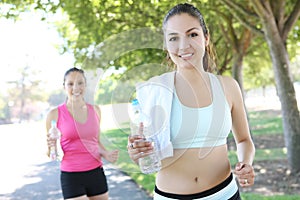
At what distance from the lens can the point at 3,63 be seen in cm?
780

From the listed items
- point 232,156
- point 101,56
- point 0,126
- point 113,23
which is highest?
point 113,23

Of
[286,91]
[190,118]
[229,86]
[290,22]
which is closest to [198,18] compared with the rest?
[229,86]

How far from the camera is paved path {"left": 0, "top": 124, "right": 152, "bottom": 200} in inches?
233

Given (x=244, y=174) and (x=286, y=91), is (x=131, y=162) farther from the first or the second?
(x=286, y=91)

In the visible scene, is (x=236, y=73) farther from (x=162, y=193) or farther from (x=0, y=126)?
(x=162, y=193)

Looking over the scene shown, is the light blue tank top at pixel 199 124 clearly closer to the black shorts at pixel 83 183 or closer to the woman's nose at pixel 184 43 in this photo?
the woman's nose at pixel 184 43

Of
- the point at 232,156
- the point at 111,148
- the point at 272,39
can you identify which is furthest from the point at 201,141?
the point at 232,156

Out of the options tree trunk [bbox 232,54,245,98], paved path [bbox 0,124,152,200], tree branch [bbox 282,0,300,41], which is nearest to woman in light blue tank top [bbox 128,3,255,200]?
paved path [bbox 0,124,152,200]

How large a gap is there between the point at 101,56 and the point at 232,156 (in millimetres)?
6762

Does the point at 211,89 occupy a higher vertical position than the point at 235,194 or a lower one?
higher

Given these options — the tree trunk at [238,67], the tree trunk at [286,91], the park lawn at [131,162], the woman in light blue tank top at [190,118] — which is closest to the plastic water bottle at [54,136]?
the park lawn at [131,162]

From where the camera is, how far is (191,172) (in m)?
1.58

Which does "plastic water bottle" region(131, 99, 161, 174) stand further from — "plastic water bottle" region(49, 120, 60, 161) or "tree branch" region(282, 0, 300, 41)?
"tree branch" region(282, 0, 300, 41)

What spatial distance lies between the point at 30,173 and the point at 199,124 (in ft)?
23.3
